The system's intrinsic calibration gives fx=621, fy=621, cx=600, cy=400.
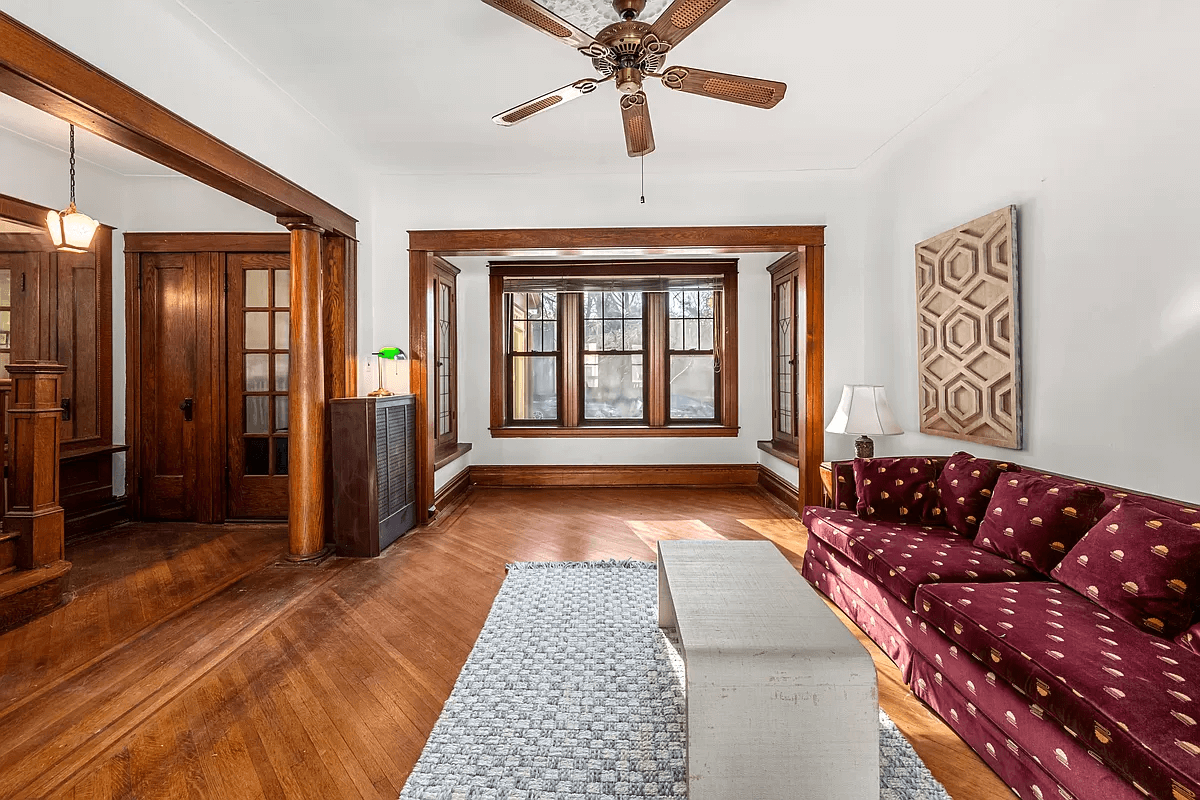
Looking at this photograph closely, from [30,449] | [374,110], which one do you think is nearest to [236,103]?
[374,110]

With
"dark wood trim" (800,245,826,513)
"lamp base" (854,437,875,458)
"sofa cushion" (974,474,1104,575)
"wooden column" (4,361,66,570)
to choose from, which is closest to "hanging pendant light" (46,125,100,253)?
"wooden column" (4,361,66,570)

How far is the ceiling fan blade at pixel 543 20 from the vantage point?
214 cm

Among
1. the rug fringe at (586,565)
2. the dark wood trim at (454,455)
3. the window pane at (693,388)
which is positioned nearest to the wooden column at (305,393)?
the dark wood trim at (454,455)

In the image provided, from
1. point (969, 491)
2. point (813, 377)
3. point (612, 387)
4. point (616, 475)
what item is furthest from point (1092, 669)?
point (612, 387)

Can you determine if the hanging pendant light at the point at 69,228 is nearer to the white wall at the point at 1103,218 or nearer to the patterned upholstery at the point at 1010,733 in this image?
the patterned upholstery at the point at 1010,733

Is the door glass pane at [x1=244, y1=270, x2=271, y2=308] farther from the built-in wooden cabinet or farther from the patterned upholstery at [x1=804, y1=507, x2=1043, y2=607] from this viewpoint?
the patterned upholstery at [x1=804, y1=507, x2=1043, y2=607]

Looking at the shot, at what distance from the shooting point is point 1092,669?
164cm

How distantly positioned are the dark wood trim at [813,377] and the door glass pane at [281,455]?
4.21 metres

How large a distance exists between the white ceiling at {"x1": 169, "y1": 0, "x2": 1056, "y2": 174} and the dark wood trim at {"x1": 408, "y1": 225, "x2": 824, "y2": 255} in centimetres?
55

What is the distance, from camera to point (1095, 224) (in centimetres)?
268

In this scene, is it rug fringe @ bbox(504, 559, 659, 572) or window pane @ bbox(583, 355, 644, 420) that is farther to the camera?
window pane @ bbox(583, 355, 644, 420)

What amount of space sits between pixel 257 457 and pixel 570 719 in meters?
3.98

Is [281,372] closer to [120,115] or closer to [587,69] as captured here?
[120,115]

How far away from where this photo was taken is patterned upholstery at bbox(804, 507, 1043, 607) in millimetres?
2428
